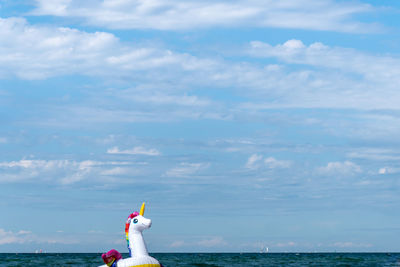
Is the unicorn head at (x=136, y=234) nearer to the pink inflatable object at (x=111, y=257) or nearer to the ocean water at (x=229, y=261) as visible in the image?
the pink inflatable object at (x=111, y=257)

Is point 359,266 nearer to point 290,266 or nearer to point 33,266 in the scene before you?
point 290,266

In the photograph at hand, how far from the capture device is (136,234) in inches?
879

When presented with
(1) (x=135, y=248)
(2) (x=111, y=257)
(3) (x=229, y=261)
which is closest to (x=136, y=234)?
(1) (x=135, y=248)

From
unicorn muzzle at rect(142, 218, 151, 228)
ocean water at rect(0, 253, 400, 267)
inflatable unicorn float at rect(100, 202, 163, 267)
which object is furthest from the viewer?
ocean water at rect(0, 253, 400, 267)

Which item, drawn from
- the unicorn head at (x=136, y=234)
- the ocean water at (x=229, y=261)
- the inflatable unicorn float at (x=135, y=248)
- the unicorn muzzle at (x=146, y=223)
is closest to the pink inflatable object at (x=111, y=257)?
the inflatable unicorn float at (x=135, y=248)

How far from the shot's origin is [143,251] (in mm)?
22328

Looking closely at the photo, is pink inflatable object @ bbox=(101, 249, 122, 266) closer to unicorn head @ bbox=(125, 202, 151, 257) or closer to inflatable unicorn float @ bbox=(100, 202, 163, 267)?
inflatable unicorn float @ bbox=(100, 202, 163, 267)

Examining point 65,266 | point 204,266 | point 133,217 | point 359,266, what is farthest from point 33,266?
point 133,217

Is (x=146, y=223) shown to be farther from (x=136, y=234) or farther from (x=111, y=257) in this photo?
(x=111, y=257)

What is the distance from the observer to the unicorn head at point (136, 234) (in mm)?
22203

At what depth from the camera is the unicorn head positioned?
22.2 meters

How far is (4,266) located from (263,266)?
28.2 metres

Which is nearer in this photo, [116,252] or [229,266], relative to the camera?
[116,252]

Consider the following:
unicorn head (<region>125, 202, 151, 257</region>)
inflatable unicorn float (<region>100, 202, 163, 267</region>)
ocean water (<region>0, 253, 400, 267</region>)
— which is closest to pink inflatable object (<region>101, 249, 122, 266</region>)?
inflatable unicorn float (<region>100, 202, 163, 267</region>)
